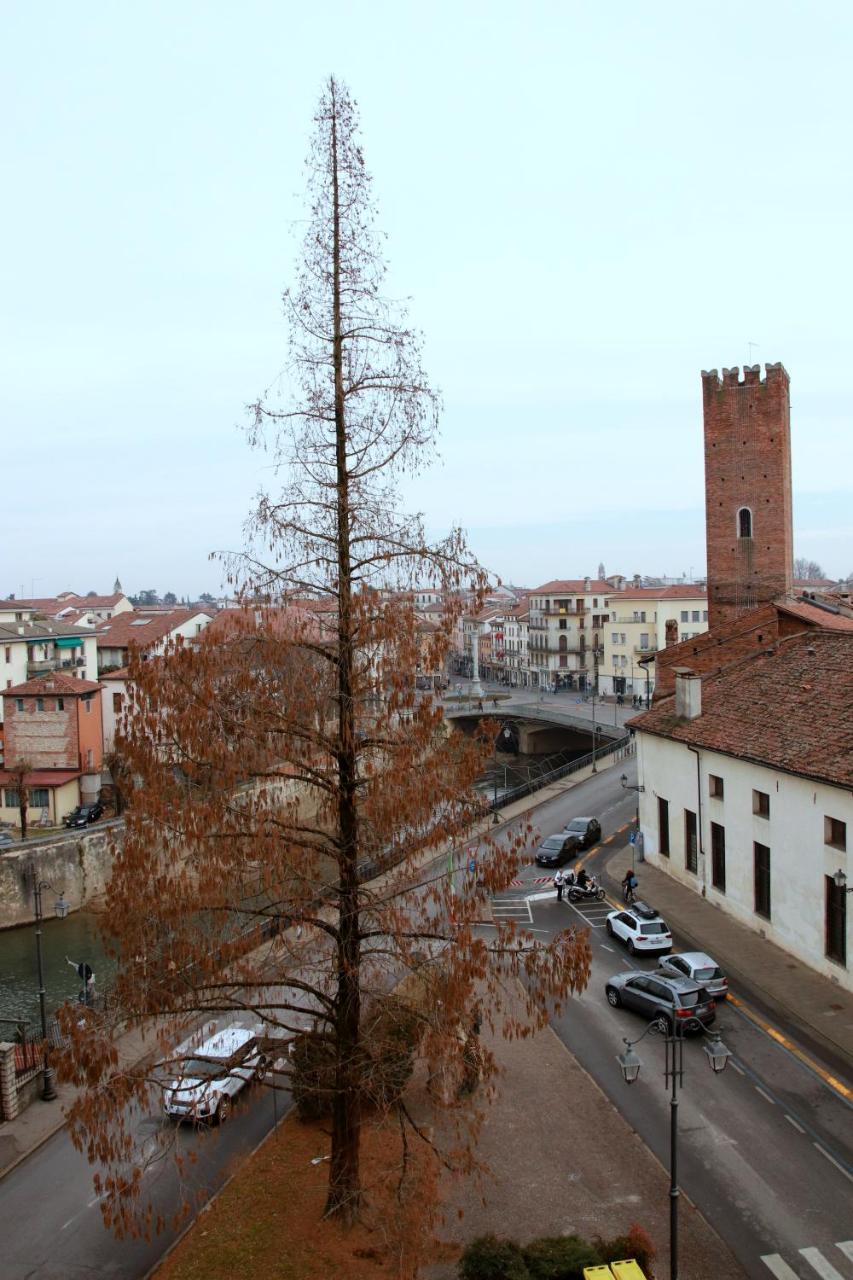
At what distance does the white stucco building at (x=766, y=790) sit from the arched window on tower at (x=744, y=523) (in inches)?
323

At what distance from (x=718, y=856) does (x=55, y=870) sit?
92.4 ft

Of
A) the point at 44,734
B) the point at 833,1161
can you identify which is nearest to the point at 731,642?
the point at 833,1161

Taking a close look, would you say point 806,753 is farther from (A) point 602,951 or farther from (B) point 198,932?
(B) point 198,932

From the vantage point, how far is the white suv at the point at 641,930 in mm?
26548

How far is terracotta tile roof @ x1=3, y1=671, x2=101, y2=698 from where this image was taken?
52.0 m

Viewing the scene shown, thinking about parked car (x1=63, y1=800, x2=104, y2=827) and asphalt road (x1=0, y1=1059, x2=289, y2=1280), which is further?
parked car (x1=63, y1=800, x2=104, y2=827)

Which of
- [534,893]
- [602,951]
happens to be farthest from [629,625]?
[602,951]

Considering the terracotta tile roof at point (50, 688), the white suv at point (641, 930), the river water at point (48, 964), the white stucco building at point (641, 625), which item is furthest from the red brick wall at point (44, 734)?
the white stucco building at point (641, 625)

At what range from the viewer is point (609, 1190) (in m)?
15.4

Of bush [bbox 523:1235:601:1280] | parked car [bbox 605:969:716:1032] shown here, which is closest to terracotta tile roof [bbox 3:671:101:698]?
parked car [bbox 605:969:716:1032]

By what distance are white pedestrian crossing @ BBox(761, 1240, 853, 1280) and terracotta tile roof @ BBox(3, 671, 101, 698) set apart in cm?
4555

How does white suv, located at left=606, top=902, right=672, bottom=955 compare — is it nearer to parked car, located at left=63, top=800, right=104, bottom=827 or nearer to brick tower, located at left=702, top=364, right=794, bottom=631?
brick tower, located at left=702, top=364, right=794, bottom=631

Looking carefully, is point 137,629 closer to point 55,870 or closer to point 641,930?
point 55,870

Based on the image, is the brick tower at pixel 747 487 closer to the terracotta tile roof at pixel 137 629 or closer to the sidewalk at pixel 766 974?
the sidewalk at pixel 766 974
